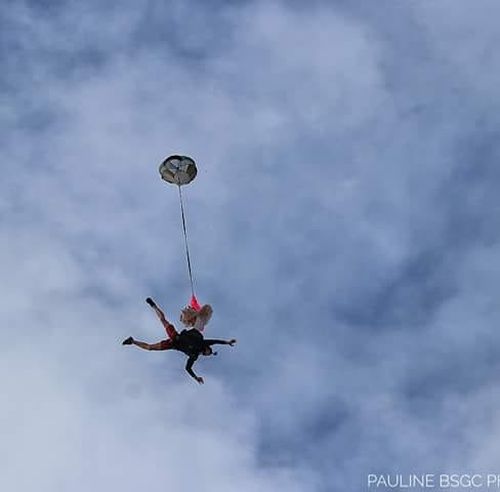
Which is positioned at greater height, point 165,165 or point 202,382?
point 165,165

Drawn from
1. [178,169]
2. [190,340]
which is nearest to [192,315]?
[190,340]

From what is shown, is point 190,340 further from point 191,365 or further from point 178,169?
point 178,169

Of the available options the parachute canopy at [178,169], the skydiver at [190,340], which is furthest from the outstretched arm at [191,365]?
the parachute canopy at [178,169]

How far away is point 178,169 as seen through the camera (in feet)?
73.4

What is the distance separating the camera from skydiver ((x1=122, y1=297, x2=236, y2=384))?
2134 centimetres

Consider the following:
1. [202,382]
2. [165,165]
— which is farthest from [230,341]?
[165,165]

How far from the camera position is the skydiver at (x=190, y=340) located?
21.3 m

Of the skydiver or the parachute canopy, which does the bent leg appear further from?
the parachute canopy

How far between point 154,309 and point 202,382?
2.03m

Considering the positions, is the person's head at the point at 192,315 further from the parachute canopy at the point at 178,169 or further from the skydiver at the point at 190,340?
the parachute canopy at the point at 178,169

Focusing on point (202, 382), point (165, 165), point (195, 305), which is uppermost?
point (165, 165)

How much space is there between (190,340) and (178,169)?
14.1 feet

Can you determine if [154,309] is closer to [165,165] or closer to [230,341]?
[230,341]

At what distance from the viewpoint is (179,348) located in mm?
21438
